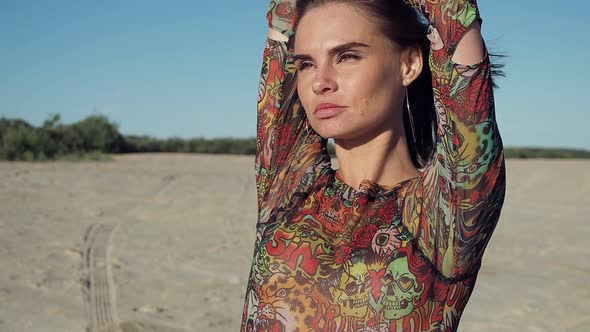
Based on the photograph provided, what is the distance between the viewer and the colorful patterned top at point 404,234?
4.95ft

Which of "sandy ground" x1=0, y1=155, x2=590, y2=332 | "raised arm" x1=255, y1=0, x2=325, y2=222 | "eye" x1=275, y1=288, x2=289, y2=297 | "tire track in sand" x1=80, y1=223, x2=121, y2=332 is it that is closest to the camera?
"eye" x1=275, y1=288, x2=289, y2=297

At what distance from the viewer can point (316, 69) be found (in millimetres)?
1874

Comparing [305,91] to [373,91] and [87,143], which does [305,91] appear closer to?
[373,91]

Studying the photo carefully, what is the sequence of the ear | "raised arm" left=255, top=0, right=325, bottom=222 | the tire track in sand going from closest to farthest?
the ear
"raised arm" left=255, top=0, right=325, bottom=222
the tire track in sand

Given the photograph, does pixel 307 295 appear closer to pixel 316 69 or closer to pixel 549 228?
pixel 316 69

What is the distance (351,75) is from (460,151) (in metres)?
0.41

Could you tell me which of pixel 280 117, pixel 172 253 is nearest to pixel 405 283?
pixel 280 117

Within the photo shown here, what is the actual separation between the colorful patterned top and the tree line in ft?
39.5

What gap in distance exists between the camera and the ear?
185 cm

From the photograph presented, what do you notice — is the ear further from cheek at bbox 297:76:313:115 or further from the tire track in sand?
the tire track in sand

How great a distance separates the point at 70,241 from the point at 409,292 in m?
7.27

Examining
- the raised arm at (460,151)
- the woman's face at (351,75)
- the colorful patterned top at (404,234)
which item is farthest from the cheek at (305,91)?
the raised arm at (460,151)

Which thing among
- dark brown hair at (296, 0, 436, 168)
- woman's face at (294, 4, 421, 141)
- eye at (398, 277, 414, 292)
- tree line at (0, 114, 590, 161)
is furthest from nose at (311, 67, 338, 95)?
tree line at (0, 114, 590, 161)

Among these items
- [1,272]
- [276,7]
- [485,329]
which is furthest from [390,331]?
[1,272]
